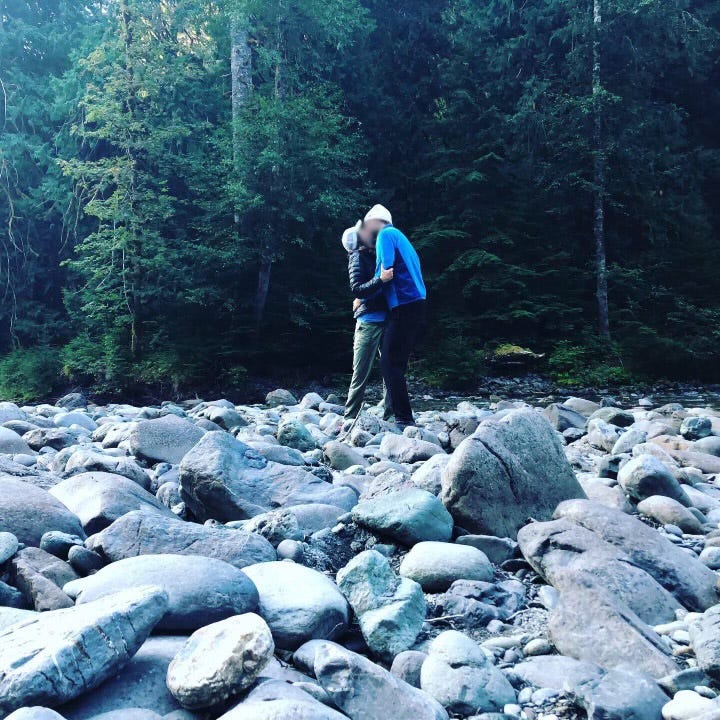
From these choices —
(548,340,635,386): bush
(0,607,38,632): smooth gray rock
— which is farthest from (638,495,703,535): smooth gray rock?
(548,340,635,386): bush

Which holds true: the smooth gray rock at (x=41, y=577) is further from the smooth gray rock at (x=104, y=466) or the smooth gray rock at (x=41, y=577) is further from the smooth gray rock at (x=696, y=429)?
the smooth gray rock at (x=696, y=429)

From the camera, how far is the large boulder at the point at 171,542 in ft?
8.49

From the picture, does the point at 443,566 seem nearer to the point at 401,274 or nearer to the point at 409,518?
the point at 409,518

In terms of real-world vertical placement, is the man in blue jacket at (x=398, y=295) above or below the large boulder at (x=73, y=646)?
above

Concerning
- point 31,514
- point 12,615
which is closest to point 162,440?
point 31,514

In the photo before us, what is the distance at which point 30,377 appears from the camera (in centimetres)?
1472

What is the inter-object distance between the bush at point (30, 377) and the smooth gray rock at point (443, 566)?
525 inches

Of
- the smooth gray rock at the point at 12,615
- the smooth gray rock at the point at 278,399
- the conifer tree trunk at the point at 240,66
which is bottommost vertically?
the smooth gray rock at the point at 278,399

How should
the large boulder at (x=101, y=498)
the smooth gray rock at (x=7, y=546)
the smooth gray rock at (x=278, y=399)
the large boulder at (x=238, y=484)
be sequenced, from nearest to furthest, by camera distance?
1. the smooth gray rock at (x=7, y=546)
2. the large boulder at (x=101, y=498)
3. the large boulder at (x=238, y=484)
4. the smooth gray rock at (x=278, y=399)

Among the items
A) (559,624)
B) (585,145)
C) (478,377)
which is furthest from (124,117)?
(559,624)

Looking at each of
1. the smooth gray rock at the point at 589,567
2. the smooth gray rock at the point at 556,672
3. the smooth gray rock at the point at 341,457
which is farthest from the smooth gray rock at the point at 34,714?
the smooth gray rock at the point at 341,457

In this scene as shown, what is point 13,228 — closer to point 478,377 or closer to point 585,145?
point 478,377

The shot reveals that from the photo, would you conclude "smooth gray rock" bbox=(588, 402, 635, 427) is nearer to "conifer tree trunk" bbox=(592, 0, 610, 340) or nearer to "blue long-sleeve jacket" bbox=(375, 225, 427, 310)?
"blue long-sleeve jacket" bbox=(375, 225, 427, 310)

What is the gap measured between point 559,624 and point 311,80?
56.3 ft
